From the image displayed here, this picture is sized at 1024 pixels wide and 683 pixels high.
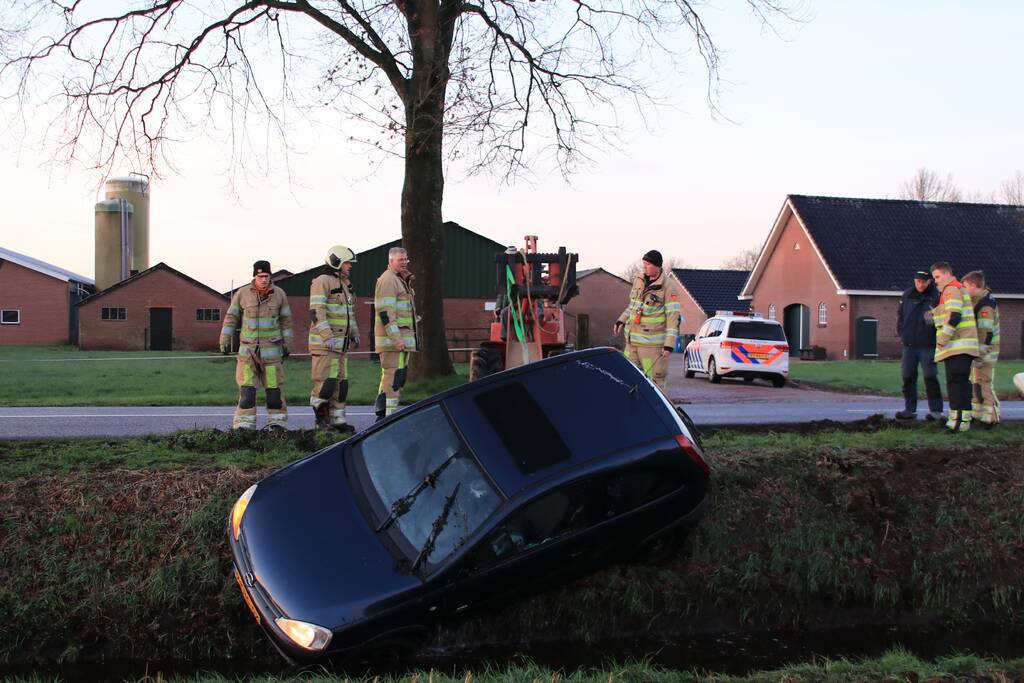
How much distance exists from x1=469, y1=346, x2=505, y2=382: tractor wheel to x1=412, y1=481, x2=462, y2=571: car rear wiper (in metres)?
8.40

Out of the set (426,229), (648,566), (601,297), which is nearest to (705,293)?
(601,297)

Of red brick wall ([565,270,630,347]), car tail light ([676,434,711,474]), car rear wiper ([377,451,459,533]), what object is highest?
red brick wall ([565,270,630,347])

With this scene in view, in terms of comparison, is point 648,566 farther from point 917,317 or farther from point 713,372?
point 713,372

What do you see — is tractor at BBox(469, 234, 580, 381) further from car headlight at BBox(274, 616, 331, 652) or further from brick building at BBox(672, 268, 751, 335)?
brick building at BBox(672, 268, 751, 335)

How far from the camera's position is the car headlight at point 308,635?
467 cm

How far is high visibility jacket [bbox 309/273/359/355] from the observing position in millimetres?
9492

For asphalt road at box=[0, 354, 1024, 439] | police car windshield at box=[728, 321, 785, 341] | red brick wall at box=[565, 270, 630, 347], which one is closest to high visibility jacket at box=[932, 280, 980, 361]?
asphalt road at box=[0, 354, 1024, 439]

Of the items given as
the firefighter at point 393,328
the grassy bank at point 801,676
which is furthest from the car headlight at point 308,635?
the firefighter at point 393,328

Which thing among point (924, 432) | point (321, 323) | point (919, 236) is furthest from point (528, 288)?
point (919, 236)

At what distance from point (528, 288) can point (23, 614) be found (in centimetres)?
858

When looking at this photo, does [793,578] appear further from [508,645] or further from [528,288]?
[528,288]

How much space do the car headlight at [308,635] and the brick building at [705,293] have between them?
51220 millimetres

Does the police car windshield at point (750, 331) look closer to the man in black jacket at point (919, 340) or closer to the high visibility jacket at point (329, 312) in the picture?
the man in black jacket at point (919, 340)

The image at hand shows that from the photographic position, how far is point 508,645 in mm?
6020
